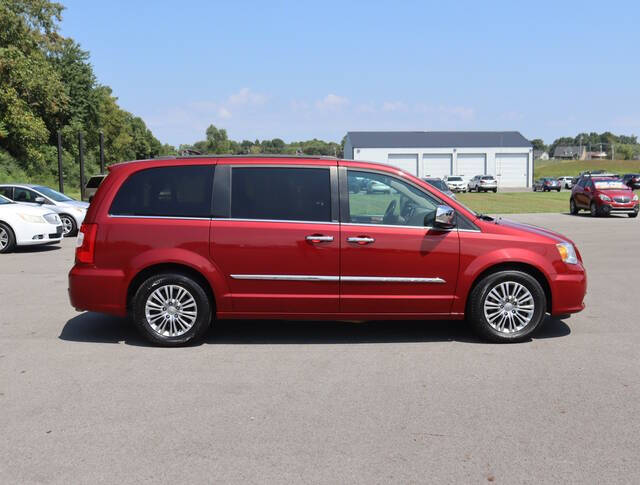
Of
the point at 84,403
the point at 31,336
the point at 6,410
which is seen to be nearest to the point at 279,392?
the point at 84,403

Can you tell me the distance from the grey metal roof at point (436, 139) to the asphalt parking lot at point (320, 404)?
257 feet

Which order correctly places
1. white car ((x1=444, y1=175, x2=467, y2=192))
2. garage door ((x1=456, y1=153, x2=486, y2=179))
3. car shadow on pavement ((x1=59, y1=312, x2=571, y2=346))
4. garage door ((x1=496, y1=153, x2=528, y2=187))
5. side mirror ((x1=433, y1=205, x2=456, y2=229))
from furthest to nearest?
1. garage door ((x1=496, y1=153, x2=528, y2=187))
2. garage door ((x1=456, y1=153, x2=486, y2=179))
3. white car ((x1=444, y1=175, x2=467, y2=192))
4. car shadow on pavement ((x1=59, y1=312, x2=571, y2=346))
5. side mirror ((x1=433, y1=205, x2=456, y2=229))

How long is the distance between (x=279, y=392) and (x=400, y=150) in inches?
3117

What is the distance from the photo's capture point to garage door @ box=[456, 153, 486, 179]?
274 ft

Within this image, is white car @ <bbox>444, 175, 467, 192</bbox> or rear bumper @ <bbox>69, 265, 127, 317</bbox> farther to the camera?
white car @ <bbox>444, 175, 467, 192</bbox>

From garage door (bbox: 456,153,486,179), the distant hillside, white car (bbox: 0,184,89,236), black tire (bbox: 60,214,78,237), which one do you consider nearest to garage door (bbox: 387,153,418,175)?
garage door (bbox: 456,153,486,179)

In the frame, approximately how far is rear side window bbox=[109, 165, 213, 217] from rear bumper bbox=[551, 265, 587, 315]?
3.48 meters

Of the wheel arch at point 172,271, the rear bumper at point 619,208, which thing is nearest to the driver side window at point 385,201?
the wheel arch at point 172,271

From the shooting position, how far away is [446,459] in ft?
12.7

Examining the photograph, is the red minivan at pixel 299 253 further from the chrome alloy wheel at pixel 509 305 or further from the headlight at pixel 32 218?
the headlight at pixel 32 218

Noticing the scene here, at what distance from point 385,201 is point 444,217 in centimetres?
65

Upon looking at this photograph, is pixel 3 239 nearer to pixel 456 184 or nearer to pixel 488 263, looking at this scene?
pixel 488 263

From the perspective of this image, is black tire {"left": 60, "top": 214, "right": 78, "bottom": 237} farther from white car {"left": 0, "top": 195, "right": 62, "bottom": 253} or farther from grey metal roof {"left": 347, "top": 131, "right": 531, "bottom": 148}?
grey metal roof {"left": 347, "top": 131, "right": 531, "bottom": 148}

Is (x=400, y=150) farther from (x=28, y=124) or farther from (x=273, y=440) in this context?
(x=273, y=440)
